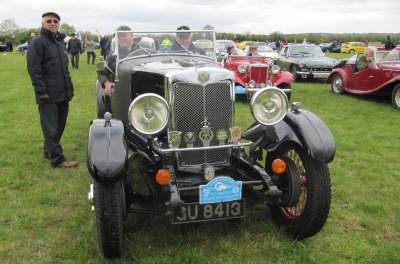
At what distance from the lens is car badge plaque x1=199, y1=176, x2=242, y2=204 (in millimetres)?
2846

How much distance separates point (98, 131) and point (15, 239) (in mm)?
1217

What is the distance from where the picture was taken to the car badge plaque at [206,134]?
3191 millimetres

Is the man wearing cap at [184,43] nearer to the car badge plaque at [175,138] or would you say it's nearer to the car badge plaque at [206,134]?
the car badge plaque at [206,134]

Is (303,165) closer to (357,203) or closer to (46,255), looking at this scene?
(357,203)

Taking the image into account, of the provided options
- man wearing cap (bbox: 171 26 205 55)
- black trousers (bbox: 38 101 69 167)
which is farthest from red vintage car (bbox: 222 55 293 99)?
→ black trousers (bbox: 38 101 69 167)

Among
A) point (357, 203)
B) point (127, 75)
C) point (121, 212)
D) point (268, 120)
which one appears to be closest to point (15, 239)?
point (121, 212)

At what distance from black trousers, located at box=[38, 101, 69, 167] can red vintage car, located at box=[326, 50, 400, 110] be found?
731 cm

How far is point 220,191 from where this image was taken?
288 centimetres

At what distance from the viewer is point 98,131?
9.54 feet

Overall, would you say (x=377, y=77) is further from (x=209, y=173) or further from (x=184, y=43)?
(x=209, y=173)

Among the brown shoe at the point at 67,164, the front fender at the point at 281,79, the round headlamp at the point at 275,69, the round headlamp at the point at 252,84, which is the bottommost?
the brown shoe at the point at 67,164

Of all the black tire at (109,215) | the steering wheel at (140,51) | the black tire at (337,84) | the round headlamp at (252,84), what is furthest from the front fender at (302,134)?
the black tire at (337,84)

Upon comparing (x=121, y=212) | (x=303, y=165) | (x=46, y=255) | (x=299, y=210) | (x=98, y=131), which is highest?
(x=98, y=131)

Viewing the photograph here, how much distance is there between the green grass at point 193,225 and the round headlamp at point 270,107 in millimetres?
971
